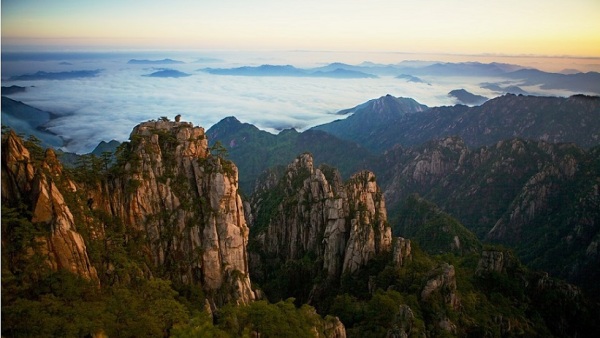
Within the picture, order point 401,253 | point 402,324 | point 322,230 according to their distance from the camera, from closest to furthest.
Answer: point 402,324 → point 401,253 → point 322,230

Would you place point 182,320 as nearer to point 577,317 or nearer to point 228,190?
point 228,190

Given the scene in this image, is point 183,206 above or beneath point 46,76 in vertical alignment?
beneath

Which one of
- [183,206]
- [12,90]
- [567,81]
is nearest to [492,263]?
[567,81]

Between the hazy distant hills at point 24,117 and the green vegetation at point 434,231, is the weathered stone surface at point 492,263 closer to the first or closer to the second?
the green vegetation at point 434,231

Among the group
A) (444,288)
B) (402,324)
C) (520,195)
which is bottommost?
(520,195)

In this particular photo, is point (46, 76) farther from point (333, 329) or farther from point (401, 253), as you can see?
point (401, 253)

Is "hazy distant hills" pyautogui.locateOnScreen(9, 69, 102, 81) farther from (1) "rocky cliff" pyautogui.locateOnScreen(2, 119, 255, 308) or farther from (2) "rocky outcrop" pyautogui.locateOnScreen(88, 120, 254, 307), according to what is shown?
(2) "rocky outcrop" pyautogui.locateOnScreen(88, 120, 254, 307)
